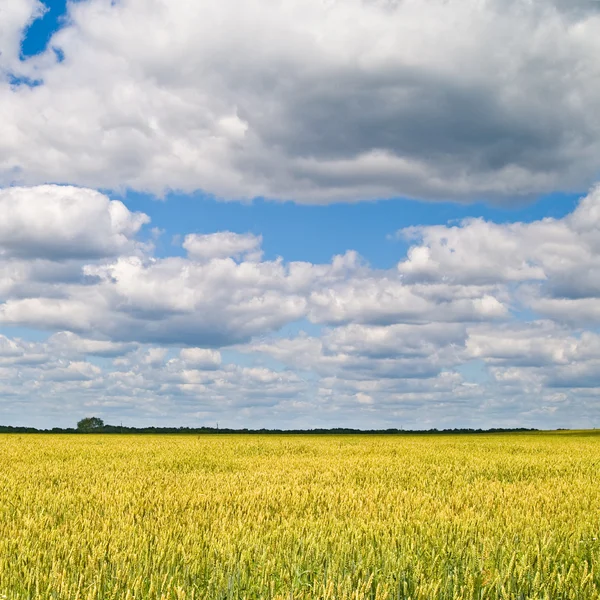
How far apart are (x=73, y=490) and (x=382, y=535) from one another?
653cm

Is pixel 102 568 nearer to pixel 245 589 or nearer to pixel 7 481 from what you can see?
pixel 245 589

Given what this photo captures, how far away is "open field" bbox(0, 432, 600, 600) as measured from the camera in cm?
520

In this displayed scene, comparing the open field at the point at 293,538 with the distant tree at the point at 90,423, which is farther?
the distant tree at the point at 90,423

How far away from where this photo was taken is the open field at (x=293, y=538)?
5203mm

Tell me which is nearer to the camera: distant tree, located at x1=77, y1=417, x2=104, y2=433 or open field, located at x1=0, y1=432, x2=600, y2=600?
open field, located at x1=0, y1=432, x2=600, y2=600

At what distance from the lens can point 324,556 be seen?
5934mm

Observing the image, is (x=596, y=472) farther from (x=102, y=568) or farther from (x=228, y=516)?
(x=102, y=568)

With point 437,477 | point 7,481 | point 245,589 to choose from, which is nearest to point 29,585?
point 245,589

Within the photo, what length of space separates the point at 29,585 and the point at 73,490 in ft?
22.2

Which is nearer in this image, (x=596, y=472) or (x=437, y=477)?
(x=437, y=477)

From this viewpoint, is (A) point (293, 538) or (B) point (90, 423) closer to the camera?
(A) point (293, 538)

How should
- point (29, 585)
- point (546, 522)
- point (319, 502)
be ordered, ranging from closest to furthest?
point (29, 585) → point (546, 522) → point (319, 502)

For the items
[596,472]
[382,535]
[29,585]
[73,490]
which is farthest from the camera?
[596,472]

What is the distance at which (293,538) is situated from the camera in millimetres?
6801
